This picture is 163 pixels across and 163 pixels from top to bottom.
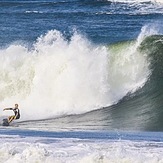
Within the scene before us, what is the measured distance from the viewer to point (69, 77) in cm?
2784

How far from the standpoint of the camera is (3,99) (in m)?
28.2

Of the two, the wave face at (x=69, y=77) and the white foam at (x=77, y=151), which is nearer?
the white foam at (x=77, y=151)

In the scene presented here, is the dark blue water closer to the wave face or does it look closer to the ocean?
the ocean

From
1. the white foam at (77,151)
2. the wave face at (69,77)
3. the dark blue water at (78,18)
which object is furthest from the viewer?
the dark blue water at (78,18)

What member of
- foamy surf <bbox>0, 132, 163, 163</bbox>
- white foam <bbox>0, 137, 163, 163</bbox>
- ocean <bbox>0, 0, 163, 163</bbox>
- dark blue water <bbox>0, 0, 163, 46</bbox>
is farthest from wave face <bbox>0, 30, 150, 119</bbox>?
dark blue water <bbox>0, 0, 163, 46</bbox>

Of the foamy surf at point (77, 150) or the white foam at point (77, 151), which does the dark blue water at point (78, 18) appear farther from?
the white foam at point (77, 151)

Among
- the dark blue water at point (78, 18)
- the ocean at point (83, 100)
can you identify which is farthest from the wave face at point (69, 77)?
the dark blue water at point (78, 18)

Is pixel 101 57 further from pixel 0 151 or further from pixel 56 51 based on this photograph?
pixel 0 151

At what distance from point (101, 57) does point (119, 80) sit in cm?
165

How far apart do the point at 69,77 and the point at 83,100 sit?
6.14ft

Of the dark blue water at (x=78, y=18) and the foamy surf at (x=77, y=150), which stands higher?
the dark blue water at (x=78, y=18)

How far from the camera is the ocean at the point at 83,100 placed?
52.8ft

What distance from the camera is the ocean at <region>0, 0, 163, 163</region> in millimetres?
16083

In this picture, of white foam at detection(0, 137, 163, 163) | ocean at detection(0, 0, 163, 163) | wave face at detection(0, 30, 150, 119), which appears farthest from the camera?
wave face at detection(0, 30, 150, 119)
